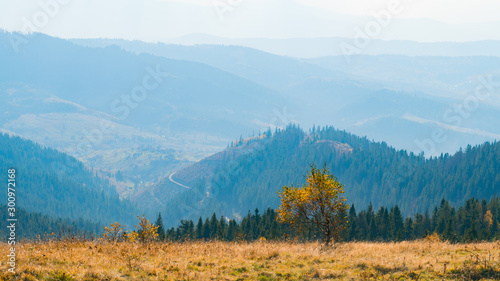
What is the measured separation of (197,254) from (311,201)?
41.5 feet

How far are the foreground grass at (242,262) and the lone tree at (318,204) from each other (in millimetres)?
7046

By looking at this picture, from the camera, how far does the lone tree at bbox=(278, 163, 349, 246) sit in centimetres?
3643

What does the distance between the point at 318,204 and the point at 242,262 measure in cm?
1262

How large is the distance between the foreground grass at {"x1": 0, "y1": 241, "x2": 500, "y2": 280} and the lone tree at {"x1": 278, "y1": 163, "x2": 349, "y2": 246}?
7046 mm

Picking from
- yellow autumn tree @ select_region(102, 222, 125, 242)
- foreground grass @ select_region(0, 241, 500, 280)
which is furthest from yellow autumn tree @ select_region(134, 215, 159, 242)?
foreground grass @ select_region(0, 241, 500, 280)

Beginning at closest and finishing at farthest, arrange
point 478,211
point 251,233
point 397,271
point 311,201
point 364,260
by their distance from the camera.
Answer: point 397,271
point 364,260
point 311,201
point 251,233
point 478,211

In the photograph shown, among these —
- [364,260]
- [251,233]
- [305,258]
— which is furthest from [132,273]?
[251,233]

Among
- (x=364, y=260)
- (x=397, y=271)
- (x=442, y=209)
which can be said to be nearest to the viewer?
(x=397, y=271)

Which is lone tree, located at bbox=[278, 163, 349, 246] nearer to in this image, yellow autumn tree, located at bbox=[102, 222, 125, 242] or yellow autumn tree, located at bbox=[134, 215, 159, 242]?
yellow autumn tree, located at bbox=[134, 215, 159, 242]

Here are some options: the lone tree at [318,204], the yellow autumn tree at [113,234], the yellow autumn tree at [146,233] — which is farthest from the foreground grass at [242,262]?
the lone tree at [318,204]

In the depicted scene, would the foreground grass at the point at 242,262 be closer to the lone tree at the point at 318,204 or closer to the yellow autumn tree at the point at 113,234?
the yellow autumn tree at the point at 113,234

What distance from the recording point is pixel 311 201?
3712 cm

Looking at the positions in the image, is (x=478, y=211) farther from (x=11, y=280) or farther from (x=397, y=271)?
(x=11, y=280)

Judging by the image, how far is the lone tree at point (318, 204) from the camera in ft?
120
